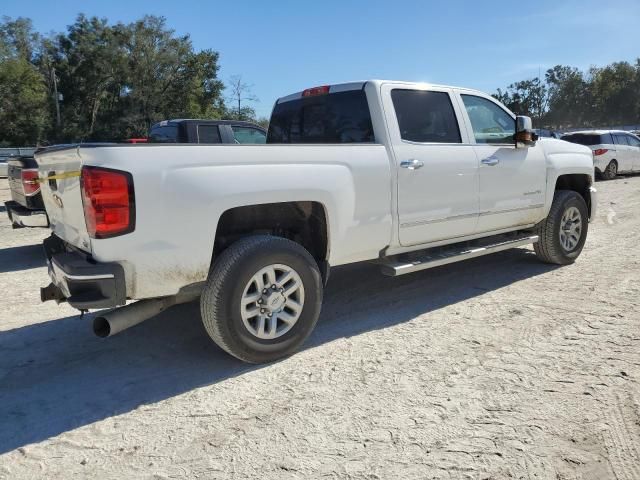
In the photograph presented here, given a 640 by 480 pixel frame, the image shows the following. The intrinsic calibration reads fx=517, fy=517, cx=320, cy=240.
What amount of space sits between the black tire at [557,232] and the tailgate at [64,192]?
4.77m

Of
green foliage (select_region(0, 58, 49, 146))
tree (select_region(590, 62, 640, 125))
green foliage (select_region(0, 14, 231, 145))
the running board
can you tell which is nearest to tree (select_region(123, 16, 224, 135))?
green foliage (select_region(0, 14, 231, 145))

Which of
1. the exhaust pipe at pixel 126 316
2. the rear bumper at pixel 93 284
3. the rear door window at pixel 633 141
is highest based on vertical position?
the rear door window at pixel 633 141

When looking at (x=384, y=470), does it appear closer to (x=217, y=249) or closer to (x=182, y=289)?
(x=182, y=289)

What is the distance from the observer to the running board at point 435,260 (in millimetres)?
4277

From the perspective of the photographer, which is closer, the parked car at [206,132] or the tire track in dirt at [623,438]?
the tire track in dirt at [623,438]

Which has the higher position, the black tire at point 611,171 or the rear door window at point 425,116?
the rear door window at point 425,116

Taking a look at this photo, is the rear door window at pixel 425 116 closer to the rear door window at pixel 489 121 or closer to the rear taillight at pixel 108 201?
the rear door window at pixel 489 121

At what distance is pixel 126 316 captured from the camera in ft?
10.9

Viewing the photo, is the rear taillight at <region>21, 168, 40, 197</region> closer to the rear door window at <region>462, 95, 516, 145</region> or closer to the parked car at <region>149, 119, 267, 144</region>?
the parked car at <region>149, 119, 267, 144</region>

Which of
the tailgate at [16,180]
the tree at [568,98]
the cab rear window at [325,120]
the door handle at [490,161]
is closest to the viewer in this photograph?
the cab rear window at [325,120]

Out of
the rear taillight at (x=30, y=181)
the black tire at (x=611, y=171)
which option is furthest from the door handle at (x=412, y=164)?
the black tire at (x=611, y=171)

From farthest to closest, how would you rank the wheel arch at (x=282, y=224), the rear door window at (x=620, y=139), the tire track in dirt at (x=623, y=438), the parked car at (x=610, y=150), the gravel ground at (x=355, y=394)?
the rear door window at (x=620, y=139)
the parked car at (x=610, y=150)
the wheel arch at (x=282, y=224)
the gravel ground at (x=355, y=394)
the tire track in dirt at (x=623, y=438)

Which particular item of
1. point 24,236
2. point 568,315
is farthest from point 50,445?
point 24,236

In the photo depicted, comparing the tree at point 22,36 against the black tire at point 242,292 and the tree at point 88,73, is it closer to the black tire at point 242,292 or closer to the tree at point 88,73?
the tree at point 88,73
